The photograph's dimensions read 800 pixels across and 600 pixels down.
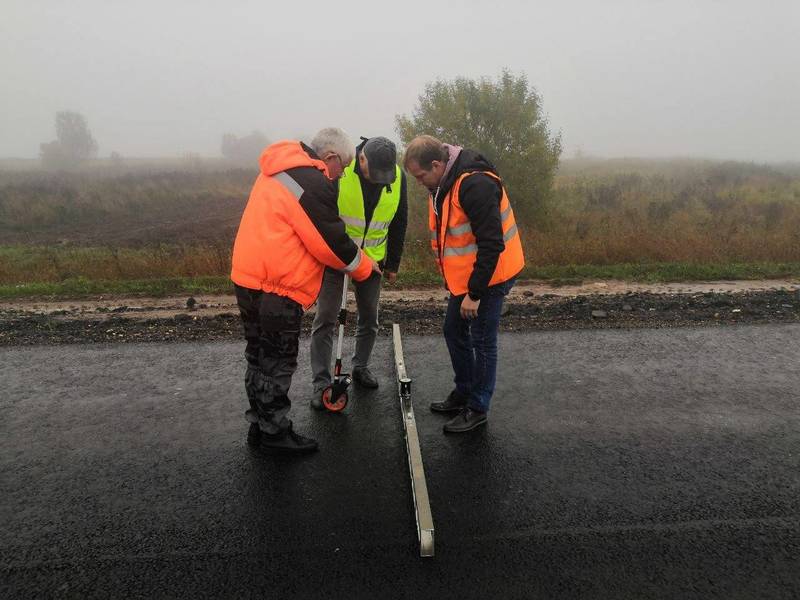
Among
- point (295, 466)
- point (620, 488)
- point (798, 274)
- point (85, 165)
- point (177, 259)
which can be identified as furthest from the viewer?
point (85, 165)

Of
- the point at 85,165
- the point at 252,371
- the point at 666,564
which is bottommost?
the point at 666,564

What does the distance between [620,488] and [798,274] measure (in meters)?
8.31

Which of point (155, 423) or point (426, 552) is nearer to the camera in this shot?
point (426, 552)

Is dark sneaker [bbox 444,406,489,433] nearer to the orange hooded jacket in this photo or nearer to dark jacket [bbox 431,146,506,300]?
dark jacket [bbox 431,146,506,300]

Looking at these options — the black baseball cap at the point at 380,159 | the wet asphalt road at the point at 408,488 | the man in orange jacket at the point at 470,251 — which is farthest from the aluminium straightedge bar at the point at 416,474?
the black baseball cap at the point at 380,159

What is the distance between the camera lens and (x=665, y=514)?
116 inches

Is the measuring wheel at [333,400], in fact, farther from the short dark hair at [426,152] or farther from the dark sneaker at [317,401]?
the short dark hair at [426,152]

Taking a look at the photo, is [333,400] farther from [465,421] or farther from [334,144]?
[334,144]

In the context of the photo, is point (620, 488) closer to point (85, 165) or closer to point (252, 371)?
point (252, 371)

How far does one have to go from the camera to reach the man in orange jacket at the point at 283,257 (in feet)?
10.8

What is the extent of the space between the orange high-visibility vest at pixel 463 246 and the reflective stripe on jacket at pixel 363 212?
A: 19.8 inches

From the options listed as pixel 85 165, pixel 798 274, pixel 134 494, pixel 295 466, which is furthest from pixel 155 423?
pixel 85 165

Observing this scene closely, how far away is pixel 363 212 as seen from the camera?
4.12m

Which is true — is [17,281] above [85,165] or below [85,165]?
below
